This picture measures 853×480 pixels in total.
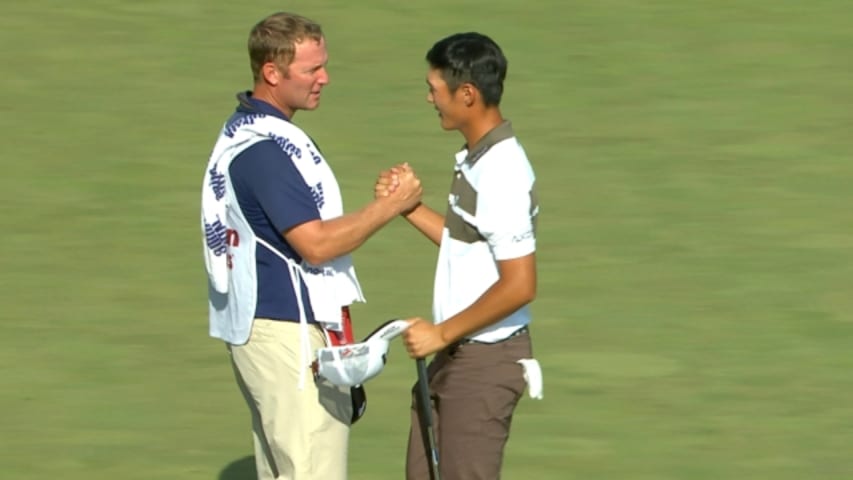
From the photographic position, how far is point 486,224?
5.09 m

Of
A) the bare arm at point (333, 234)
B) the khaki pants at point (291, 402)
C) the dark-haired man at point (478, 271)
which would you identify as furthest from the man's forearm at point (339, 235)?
the khaki pants at point (291, 402)

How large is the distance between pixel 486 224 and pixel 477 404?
0.56 metres

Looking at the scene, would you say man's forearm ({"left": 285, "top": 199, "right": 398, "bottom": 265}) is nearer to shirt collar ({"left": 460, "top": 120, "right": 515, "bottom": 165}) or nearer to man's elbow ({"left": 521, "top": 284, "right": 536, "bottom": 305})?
shirt collar ({"left": 460, "top": 120, "right": 515, "bottom": 165})

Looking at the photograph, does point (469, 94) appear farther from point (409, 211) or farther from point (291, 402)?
point (291, 402)

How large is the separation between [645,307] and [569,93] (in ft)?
8.16

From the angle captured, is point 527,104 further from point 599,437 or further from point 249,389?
point 249,389

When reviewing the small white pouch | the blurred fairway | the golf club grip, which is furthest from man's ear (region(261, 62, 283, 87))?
the blurred fairway

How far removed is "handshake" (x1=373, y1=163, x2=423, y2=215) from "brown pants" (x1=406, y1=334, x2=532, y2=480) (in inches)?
18.0

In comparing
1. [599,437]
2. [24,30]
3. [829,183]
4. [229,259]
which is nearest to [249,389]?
[229,259]

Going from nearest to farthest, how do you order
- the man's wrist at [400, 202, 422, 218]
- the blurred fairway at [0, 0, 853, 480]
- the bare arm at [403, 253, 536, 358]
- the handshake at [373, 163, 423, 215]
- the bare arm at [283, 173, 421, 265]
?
1. the bare arm at [403, 253, 536, 358]
2. the bare arm at [283, 173, 421, 265]
3. the handshake at [373, 163, 423, 215]
4. the man's wrist at [400, 202, 422, 218]
5. the blurred fairway at [0, 0, 853, 480]

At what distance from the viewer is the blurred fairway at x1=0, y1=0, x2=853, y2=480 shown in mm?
7152

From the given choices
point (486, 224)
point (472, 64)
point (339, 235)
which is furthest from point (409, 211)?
point (472, 64)

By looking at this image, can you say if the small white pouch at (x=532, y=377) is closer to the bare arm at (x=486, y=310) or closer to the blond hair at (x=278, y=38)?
the bare arm at (x=486, y=310)

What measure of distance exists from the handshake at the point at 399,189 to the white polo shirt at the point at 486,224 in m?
0.14
